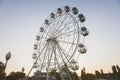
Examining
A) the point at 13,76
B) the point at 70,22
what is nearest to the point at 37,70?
the point at 70,22

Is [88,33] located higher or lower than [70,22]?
lower

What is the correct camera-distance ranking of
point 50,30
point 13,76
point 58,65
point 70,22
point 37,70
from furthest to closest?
point 13,76 < point 50,30 < point 70,22 < point 37,70 < point 58,65

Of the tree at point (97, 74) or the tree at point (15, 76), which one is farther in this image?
the tree at point (97, 74)

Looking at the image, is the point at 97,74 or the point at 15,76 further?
the point at 97,74

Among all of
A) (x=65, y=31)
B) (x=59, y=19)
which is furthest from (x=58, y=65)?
(x=59, y=19)

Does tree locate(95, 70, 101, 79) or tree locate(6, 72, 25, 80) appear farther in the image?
tree locate(95, 70, 101, 79)

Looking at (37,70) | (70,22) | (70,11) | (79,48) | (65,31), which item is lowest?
(37,70)

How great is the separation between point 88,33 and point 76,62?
4611 mm

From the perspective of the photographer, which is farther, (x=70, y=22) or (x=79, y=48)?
(x=70, y=22)

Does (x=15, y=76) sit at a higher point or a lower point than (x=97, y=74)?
lower

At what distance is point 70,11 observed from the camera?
21.9m

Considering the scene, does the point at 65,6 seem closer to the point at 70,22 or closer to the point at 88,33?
the point at 70,22

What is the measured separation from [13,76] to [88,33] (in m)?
42.5

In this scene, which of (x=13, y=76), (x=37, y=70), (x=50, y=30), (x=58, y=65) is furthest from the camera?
(x=13, y=76)
